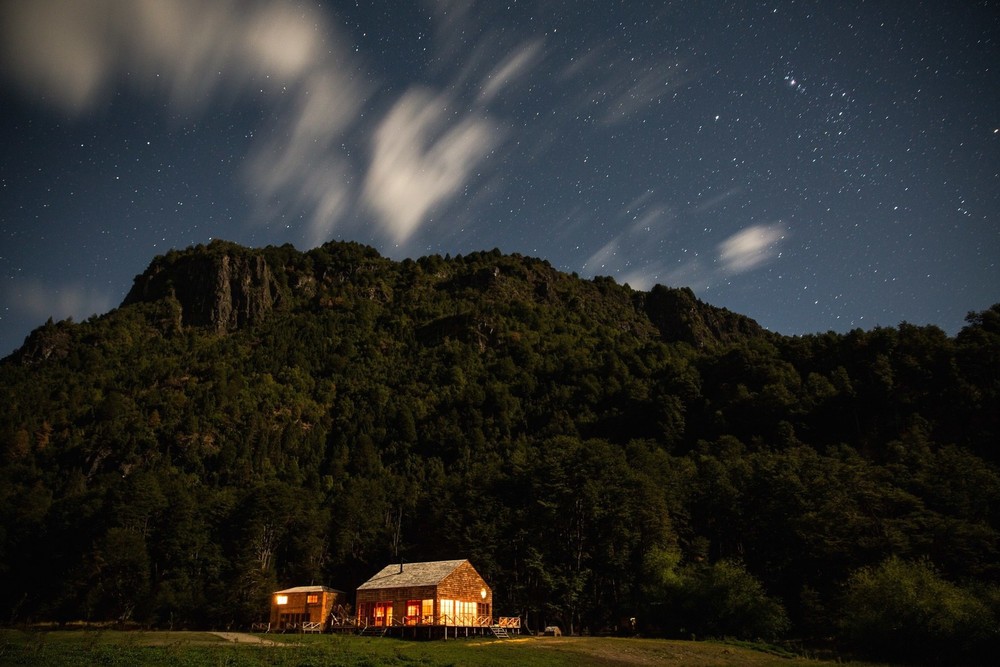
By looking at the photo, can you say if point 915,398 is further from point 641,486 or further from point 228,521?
point 228,521

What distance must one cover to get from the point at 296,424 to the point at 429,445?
104ft

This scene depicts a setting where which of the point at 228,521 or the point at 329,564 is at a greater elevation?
the point at 228,521

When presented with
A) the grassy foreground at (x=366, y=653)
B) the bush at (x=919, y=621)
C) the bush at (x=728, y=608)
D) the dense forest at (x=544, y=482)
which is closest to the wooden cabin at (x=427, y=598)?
the grassy foreground at (x=366, y=653)

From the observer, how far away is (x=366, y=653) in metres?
31.5

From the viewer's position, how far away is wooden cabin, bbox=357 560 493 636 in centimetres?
4791

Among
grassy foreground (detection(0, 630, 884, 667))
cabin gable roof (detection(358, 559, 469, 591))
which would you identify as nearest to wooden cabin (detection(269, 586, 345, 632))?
cabin gable roof (detection(358, 559, 469, 591))

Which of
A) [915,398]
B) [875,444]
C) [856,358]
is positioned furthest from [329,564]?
[856,358]

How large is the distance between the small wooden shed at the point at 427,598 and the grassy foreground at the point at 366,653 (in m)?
8.90

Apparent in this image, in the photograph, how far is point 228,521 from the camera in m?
79.1

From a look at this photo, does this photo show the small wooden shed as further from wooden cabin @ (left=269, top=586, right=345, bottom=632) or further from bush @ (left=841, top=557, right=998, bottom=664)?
bush @ (left=841, top=557, right=998, bottom=664)

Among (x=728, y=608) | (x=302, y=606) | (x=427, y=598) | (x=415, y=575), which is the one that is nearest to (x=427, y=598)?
(x=427, y=598)

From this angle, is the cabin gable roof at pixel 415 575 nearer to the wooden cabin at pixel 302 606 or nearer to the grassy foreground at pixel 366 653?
the wooden cabin at pixel 302 606

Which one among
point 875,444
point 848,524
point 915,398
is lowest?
point 848,524

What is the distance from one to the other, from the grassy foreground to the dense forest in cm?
449
